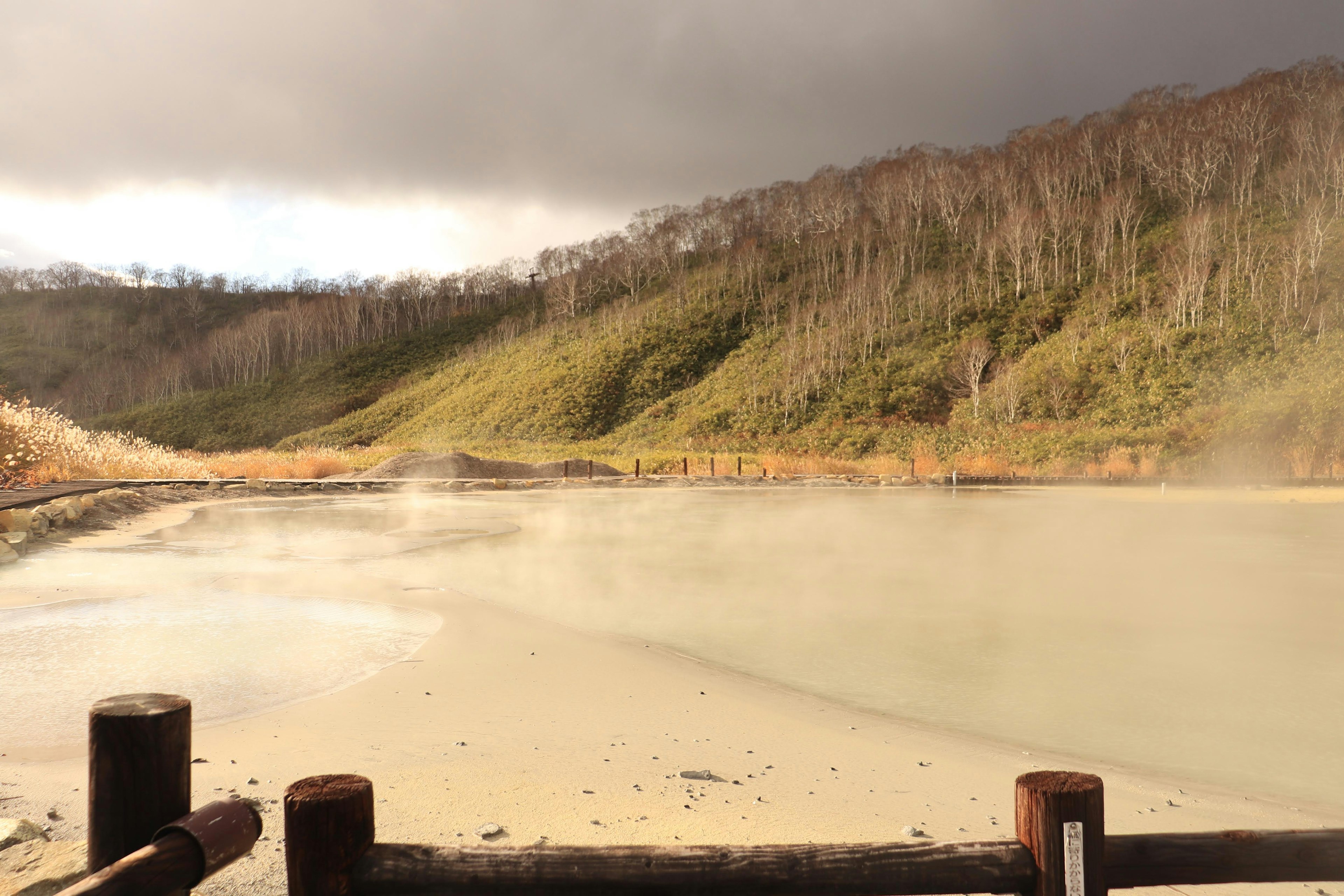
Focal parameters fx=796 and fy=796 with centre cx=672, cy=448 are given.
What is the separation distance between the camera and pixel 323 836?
161cm

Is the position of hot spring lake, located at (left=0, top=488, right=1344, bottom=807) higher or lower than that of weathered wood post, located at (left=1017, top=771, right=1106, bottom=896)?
lower

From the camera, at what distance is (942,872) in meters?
1.65

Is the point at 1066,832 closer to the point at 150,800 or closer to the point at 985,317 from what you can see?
the point at 150,800

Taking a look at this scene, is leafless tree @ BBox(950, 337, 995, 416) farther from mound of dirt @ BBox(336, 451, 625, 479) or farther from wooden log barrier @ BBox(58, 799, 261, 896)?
wooden log barrier @ BBox(58, 799, 261, 896)

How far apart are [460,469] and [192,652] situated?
21157mm

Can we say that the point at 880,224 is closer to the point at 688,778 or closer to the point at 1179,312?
the point at 1179,312

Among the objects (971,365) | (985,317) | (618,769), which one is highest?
(985,317)

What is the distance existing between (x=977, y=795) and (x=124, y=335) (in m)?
140

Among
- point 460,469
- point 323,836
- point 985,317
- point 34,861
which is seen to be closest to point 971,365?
point 985,317

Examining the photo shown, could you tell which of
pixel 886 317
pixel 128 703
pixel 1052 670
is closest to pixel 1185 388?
pixel 886 317

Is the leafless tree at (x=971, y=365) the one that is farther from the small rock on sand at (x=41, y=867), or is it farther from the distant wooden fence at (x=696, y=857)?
the small rock on sand at (x=41, y=867)

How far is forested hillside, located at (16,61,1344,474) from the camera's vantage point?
123 feet

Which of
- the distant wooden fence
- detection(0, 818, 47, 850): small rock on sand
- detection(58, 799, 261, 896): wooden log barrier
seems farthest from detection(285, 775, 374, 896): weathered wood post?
detection(0, 818, 47, 850): small rock on sand

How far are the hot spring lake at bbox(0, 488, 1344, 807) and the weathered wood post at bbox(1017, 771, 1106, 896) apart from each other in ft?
10.1
